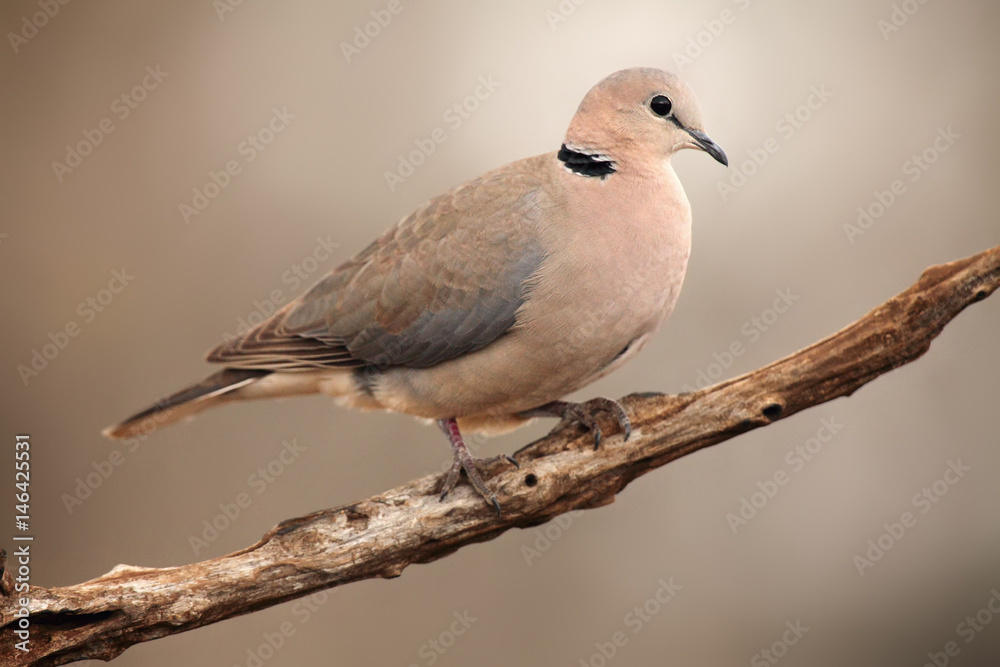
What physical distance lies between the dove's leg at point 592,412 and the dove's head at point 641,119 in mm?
701

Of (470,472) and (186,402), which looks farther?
(186,402)

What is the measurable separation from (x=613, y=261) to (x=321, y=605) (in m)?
2.46

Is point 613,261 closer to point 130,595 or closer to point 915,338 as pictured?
point 915,338

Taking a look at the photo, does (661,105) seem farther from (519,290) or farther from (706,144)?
(519,290)

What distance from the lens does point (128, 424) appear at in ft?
9.20

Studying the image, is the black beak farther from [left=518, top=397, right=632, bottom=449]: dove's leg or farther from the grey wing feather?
[left=518, top=397, right=632, bottom=449]: dove's leg

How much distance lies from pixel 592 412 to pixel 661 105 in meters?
0.91

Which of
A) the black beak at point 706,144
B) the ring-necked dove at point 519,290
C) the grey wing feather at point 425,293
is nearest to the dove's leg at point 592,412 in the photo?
the ring-necked dove at point 519,290

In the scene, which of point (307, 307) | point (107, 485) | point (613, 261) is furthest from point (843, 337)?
point (107, 485)

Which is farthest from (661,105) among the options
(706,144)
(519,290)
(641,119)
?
(519,290)

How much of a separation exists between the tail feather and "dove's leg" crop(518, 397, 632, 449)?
3.02 ft

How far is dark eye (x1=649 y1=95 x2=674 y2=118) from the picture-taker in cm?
255

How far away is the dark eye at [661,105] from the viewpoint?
2.55 m

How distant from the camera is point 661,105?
2.56 m
